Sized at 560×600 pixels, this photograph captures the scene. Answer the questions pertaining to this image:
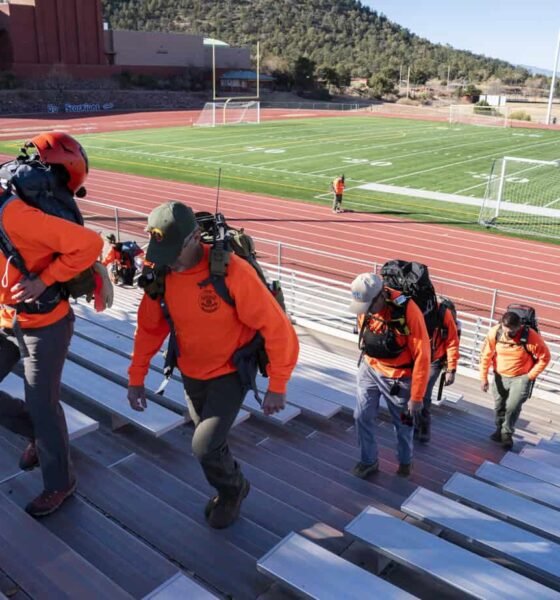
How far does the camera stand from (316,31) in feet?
470

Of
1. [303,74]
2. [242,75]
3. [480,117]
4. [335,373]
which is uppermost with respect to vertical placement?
[303,74]

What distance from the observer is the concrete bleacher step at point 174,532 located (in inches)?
111

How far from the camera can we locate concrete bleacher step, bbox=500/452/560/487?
4.20 meters

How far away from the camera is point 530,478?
4.07m

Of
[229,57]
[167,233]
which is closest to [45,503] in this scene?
[167,233]

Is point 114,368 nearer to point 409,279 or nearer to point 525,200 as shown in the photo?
point 409,279

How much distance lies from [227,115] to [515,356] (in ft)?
162

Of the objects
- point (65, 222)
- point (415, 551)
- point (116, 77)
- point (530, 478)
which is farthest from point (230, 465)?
point (116, 77)

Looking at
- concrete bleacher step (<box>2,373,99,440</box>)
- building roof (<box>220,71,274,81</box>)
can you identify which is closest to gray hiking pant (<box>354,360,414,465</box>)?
concrete bleacher step (<box>2,373,99,440</box>)

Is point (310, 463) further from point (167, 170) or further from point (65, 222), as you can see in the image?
point (167, 170)

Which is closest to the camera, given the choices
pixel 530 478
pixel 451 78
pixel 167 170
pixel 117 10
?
pixel 530 478

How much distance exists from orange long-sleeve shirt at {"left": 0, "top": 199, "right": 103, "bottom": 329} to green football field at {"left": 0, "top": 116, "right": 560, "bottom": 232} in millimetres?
17547

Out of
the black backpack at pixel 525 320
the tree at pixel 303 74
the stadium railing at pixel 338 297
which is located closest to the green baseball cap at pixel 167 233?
the black backpack at pixel 525 320

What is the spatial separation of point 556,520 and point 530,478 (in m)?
0.68
